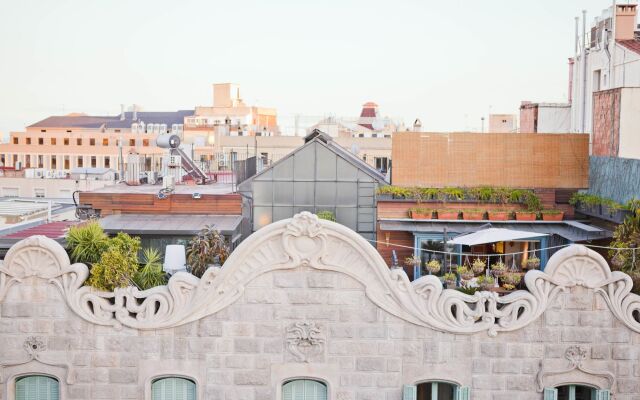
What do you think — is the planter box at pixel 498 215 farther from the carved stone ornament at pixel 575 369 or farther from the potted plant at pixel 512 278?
the carved stone ornament at pixel 575 369

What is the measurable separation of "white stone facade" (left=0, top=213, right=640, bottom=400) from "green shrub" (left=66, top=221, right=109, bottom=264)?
160cm

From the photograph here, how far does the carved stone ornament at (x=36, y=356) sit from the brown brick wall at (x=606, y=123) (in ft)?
63.3

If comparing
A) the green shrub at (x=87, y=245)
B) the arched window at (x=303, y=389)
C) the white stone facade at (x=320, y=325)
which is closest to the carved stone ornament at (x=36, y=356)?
the white stone facade at (x=320, y=325)

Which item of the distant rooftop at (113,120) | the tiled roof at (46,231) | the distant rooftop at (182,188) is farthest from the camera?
the distant rooftop at (113,120)

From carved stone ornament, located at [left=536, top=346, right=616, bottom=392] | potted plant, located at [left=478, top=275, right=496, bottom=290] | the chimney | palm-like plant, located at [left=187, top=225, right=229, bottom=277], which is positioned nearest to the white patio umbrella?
potted plant, located at [left=478, top=275, right=496, bottom=290]

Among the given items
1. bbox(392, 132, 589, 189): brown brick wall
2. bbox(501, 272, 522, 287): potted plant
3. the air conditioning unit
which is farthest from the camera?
the air conditioning unit

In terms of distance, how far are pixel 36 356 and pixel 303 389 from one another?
17.6 feet

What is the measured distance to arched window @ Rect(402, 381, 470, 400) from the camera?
1698 cm

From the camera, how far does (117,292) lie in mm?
17000

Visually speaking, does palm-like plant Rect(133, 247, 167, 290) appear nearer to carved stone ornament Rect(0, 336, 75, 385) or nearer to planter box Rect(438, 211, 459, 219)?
carved stone ornament Rect(0, 336, 75, 385)

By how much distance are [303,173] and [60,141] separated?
83.9 meters

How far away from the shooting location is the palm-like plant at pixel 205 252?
22.1 m

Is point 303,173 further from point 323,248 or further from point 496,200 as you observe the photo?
point 323,248

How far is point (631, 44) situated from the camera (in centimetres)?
4409
